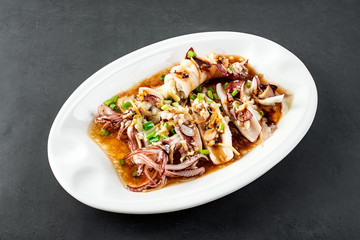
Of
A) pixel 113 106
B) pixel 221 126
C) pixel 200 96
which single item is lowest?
pixel 221 126

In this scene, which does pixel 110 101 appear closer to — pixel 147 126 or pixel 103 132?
pixel 103 132

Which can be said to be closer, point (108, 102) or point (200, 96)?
point (200, 96)

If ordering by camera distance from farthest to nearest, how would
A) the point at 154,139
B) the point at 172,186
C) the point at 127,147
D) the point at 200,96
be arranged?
the point at 200,96 < the point at 127,147 < the point at 154,139 < the point at 172,186

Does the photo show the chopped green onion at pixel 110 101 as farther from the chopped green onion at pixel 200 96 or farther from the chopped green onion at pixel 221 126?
the chopped green onion at pixel 221 126

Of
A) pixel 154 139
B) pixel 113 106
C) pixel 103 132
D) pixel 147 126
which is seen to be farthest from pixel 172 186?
pixel 113 106

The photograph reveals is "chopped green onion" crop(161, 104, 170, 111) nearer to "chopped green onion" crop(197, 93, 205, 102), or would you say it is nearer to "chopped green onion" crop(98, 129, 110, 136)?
"chopped green onion" crop(197, 93, 205, 102)

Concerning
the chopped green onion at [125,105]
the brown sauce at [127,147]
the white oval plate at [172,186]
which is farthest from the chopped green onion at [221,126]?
the chopped green onion at [125,105]

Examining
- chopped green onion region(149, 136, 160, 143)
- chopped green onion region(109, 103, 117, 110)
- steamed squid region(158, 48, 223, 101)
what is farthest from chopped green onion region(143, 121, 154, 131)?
chopped green onion region(109, 103, 117, 110)

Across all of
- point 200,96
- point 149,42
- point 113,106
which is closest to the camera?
point 200,96
